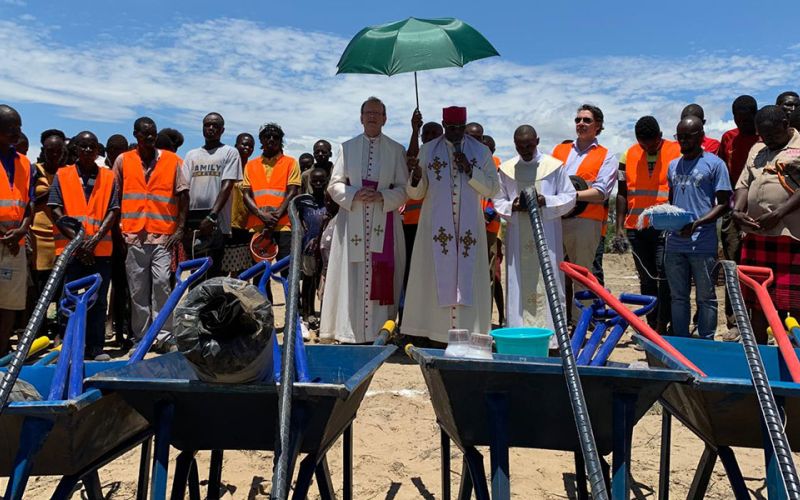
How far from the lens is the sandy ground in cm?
357

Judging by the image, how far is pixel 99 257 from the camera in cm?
615

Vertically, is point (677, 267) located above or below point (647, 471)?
above

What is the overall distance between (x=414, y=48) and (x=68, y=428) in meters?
4.25

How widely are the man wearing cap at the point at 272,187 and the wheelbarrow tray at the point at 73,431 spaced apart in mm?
4715

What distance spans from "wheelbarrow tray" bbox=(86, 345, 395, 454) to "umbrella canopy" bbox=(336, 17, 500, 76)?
3461mm

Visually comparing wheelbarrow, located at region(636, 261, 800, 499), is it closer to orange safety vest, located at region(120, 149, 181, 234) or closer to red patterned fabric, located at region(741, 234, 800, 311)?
red patterned fabric, located at region(741, 234, 800, 311)

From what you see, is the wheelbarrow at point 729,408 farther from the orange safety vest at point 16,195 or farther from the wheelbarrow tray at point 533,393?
the orange safety vest at point 16,195

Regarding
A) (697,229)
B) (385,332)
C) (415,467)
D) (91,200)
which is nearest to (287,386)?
(385,332)

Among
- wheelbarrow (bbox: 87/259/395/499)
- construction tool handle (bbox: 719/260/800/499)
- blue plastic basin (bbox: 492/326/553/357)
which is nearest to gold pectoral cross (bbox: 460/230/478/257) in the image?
blue plastic basin (bbox: 492/326/553/357)

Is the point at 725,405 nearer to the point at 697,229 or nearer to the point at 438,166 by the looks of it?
the point at 697,229

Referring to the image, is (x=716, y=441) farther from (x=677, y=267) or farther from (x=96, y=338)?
(x=96, y=338)

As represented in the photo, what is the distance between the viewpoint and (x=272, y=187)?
7.39 m

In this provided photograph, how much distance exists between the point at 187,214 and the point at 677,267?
14.3 feet

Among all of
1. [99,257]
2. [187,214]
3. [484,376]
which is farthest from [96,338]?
[484,376]
